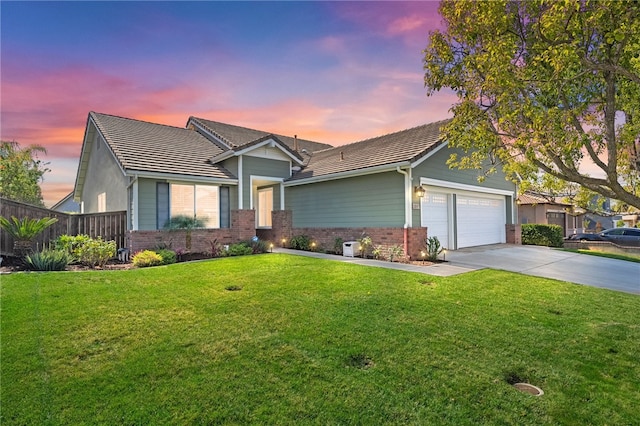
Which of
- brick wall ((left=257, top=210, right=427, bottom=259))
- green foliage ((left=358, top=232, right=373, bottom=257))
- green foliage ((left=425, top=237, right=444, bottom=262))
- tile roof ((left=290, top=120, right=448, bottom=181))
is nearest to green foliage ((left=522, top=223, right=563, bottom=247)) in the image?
tile roof ((left=290, top=120, right=448, bottom=181))

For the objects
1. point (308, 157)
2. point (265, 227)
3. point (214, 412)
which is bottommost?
point (214, 412)

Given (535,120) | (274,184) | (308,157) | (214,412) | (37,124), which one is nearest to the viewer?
(214,412)

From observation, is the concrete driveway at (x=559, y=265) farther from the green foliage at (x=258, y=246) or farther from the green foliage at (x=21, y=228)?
the green foliage at (x=21, y=228)

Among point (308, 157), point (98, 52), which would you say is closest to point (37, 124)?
point (98, 52)

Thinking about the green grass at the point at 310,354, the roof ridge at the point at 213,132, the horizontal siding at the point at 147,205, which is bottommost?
the green grass at the point at 310,354

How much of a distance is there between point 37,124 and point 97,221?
17.1 ft

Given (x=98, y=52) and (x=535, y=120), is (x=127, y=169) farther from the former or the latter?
(x=535, y=120)

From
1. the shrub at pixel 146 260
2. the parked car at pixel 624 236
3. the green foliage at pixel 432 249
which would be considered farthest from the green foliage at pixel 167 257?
the parked car at pixel 624 236

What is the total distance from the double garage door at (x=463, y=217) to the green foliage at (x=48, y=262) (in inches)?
462

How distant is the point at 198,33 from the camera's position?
33.2 ft

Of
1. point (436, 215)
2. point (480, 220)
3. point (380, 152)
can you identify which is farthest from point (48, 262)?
point (480, 220)

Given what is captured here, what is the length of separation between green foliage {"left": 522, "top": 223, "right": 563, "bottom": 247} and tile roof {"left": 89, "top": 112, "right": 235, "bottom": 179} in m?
16.6

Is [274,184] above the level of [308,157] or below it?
below

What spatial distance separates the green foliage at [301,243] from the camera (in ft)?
49.7
